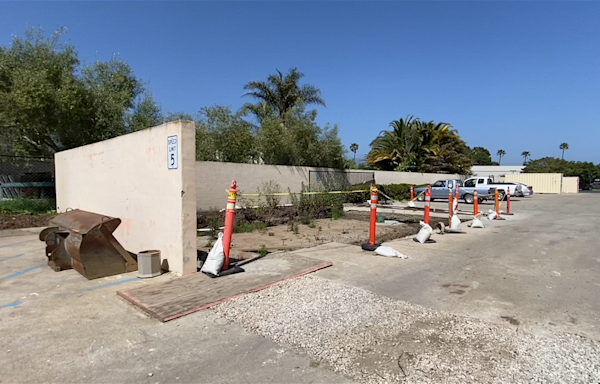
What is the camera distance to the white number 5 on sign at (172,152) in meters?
5.36

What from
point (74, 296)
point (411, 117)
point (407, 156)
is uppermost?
point (411, 117)

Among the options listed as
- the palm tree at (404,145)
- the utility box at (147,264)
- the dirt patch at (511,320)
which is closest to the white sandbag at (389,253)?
the dirt patch at (511,320)

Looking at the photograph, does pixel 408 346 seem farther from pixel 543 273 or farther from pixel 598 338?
pixel 543 273

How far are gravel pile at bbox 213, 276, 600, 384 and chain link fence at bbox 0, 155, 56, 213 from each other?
12.5 meters

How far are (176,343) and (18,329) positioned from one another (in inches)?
72.4

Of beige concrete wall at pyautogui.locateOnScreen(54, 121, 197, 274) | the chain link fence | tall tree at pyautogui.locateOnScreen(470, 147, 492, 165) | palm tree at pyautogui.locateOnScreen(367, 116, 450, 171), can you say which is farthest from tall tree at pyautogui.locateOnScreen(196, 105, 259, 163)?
tall tree at pyautogui.locateOnScreen(470, 147, 492, 165)

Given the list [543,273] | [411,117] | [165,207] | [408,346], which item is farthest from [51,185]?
[411,117]

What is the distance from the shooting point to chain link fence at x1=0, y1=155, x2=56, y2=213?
12898 mm

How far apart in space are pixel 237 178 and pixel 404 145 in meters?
26.9

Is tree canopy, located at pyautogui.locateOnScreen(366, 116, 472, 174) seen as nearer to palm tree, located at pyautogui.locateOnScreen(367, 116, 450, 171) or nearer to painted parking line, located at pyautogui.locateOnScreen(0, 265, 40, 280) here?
palm tree, located at pyautogui.locateOnScreen(367, 116, 450, 171)

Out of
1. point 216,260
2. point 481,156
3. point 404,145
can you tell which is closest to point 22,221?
point 216,260

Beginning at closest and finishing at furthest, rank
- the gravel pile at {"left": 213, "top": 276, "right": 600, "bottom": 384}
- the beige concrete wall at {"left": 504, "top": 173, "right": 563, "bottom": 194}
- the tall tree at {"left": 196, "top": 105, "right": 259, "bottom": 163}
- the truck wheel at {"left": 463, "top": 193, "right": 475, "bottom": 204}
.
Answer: the gravel pile at {"left": 213, "top": 276, "right": 600, "bottom": 384} < the tall tree at {"left": 196, "top": 105, "right": 259, "bottom": 163} < the truck wheel at {"left": 463, "top": 193, "right": 475, "bottom": 204} < the beige concrete wall at {"left": 504, "top": 173, "right": 563, "bottom": 194}

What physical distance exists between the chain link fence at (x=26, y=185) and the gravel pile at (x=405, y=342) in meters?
12.5

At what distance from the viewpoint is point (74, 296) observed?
15.7 feet
